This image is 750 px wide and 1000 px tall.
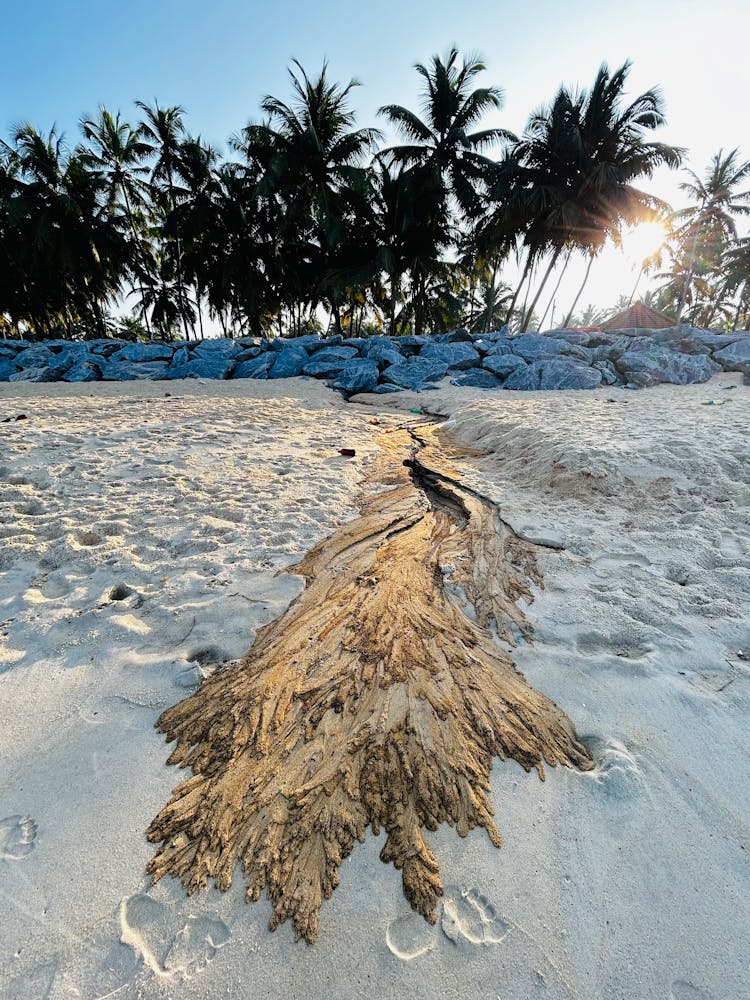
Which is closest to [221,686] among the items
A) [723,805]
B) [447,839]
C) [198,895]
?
[198,895]

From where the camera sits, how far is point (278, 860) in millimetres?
1126

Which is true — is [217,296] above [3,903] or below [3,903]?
above

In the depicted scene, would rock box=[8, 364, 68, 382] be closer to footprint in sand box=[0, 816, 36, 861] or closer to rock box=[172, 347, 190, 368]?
rock box=[172, 347, 190, 368]

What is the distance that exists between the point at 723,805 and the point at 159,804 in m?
1.86

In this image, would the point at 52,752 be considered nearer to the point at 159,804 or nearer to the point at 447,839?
the point at 159,804

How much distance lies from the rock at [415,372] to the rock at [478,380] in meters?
0.52

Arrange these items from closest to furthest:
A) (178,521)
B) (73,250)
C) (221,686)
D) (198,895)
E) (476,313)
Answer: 1. (198,895)
2. (221,686)
3. (178,521)
4. (73,250)
5. (476,313)

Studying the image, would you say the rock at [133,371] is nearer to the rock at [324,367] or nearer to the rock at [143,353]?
the rock at [143,353]

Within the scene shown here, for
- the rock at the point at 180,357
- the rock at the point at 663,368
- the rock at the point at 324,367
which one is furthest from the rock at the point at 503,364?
the rock at the point at 180,357

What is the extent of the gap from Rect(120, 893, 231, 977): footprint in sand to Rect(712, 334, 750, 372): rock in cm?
1377

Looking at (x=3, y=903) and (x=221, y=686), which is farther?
(x=221, y=686)

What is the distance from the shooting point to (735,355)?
1023 cm

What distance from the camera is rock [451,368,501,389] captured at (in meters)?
9.98

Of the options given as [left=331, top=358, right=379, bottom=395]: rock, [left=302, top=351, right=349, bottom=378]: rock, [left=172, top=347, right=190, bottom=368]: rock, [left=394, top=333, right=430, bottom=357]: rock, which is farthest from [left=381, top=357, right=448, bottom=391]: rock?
[left=172, top=347, right=190, bottom=368]: rock
